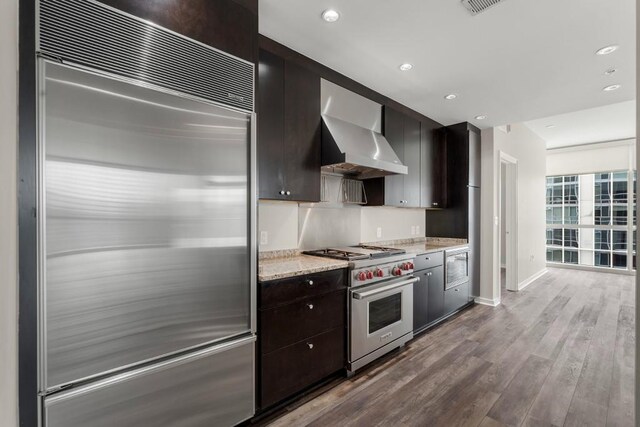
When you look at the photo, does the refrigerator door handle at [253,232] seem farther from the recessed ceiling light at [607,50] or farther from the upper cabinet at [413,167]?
the recessed ceiling light at [607,50]

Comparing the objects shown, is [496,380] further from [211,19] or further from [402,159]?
[211,19]

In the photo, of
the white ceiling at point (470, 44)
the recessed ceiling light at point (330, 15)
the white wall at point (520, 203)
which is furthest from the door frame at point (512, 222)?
the recessed ceiling light at point (330, 15)

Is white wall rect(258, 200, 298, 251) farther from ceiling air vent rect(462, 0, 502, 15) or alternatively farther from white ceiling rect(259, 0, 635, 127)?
ceiling air vent rect(462, 0, 502, 15)

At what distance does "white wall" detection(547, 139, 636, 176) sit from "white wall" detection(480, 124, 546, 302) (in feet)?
2.67

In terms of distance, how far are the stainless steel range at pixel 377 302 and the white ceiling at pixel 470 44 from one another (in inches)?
65.8

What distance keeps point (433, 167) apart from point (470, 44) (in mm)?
1988

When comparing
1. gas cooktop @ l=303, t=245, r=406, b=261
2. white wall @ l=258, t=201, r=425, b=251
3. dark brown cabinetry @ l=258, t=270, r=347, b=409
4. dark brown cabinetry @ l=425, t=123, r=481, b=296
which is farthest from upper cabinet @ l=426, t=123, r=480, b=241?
dark brown cabinetry @ l=258, t=270, r=347, b=409

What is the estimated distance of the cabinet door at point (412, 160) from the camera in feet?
11.9

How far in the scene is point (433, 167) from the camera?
4.15m

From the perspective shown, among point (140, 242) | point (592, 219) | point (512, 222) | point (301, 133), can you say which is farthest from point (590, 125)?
point (140, 242)

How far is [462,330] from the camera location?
347 cm

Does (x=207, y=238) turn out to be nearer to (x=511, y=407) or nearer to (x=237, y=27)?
(x=237, y=27)

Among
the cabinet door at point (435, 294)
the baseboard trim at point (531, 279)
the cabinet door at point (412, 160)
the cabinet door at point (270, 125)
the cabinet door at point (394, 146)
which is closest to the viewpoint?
the cabinet door at point (270, 125)
